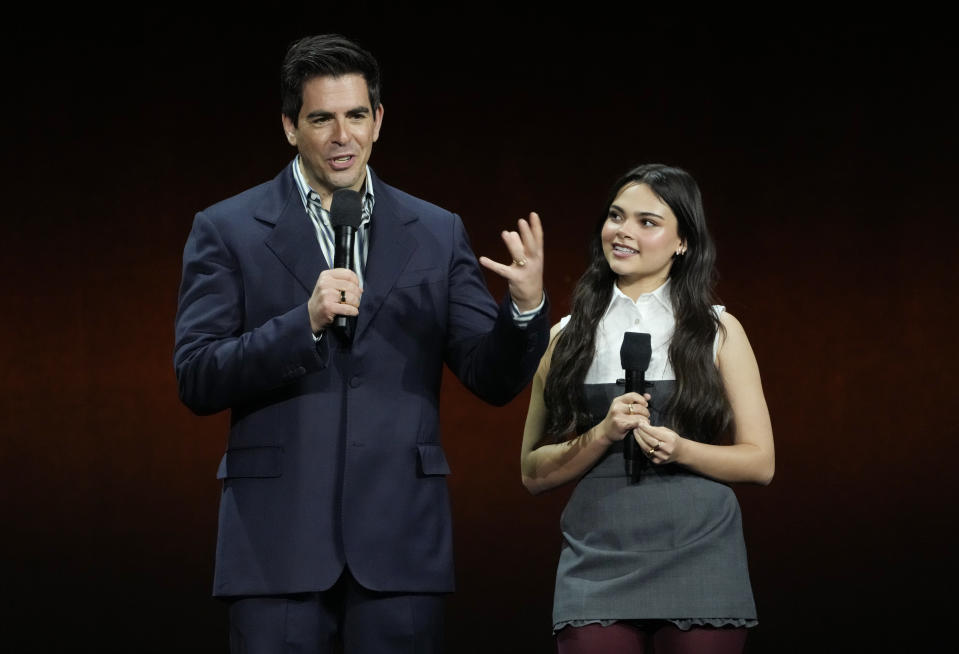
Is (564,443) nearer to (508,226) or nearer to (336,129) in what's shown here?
(336,129)

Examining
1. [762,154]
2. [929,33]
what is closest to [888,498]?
[762,154]

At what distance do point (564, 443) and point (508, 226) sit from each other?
7.81 feet

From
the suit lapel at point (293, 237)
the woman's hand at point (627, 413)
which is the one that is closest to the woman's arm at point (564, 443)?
the woman's hand at point (627, 413)

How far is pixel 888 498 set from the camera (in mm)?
4449

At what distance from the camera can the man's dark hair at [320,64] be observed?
2.22 m

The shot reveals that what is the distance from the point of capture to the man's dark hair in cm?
222

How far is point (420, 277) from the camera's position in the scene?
223cm

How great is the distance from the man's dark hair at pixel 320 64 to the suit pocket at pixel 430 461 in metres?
0.60

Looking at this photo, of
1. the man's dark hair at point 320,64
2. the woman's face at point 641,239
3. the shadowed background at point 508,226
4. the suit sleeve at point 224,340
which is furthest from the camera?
the shadowed background at point 508,226

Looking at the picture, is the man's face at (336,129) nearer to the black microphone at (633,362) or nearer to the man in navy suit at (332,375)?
the man in navy suit at (332,375)

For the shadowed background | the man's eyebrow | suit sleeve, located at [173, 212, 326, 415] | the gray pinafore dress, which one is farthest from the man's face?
the shadowed background

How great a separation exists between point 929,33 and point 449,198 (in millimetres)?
1775

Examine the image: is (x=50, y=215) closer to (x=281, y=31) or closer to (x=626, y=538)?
(x=281, y=31)

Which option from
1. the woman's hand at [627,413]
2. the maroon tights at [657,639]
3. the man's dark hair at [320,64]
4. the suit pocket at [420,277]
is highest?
the man's dark hair at [320,64]
